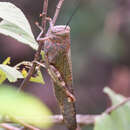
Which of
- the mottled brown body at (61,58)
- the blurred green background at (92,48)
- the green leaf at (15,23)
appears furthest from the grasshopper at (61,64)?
the blurred green background at (92,48)

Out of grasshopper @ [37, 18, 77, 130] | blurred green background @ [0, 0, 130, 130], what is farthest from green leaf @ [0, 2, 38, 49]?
blurred green background @ [0, 0, 130, 130]

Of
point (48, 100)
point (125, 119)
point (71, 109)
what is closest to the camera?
point (71, 109)

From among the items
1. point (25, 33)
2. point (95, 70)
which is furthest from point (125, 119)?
→ point (95, 70)

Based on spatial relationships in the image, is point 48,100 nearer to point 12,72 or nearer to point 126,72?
point 126,72

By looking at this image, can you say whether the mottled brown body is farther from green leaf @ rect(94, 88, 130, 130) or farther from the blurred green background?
the blurred green background

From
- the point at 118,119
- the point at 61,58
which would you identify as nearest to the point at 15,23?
the point at 61,58

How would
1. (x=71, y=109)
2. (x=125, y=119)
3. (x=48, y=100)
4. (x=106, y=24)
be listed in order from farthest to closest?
(x=48, y=100) → (x=106, y=24) → (x=125, y=119) → (x=71, y=109)

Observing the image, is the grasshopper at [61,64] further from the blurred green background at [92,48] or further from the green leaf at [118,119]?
the blurred green background at [92,48]
